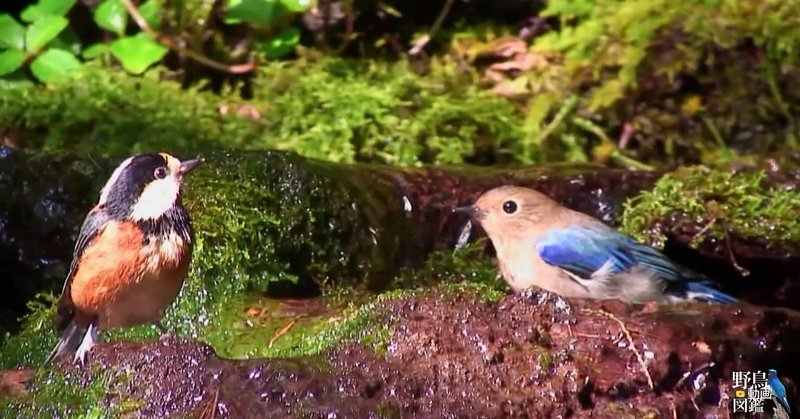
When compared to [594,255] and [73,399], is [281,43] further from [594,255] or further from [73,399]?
[73,399]

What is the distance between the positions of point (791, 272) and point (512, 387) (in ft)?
6.79

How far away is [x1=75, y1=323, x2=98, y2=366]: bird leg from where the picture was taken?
2.36 metres

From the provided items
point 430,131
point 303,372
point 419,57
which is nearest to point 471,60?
point 419,57

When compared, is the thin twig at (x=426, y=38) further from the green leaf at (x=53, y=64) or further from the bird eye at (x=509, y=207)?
the bird eye at (x=509, y=207)

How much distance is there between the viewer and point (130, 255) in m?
2.66

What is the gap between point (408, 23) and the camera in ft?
23.5

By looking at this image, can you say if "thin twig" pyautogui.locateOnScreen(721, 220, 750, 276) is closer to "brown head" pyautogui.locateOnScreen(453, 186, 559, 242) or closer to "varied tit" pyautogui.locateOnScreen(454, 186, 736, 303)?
"varied tit" pyautogui.locateOnScreen(454, 186, 736, 303)

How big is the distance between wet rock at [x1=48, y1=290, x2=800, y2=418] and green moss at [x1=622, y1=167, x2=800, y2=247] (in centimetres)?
132

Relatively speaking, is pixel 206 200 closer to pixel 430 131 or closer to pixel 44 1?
pixel 430 131

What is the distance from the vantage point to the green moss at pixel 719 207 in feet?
13.4

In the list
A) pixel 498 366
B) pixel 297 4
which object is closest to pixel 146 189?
pixel 498 366

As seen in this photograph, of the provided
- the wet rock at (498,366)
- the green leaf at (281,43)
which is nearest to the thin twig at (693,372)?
the wet rock at (498,366)

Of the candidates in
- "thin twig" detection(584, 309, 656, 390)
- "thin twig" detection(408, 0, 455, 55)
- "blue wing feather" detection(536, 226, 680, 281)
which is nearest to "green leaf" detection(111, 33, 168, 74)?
"thin twig" detection(408, 0, 455, 55)

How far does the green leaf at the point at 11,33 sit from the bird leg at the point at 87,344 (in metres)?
3.78
